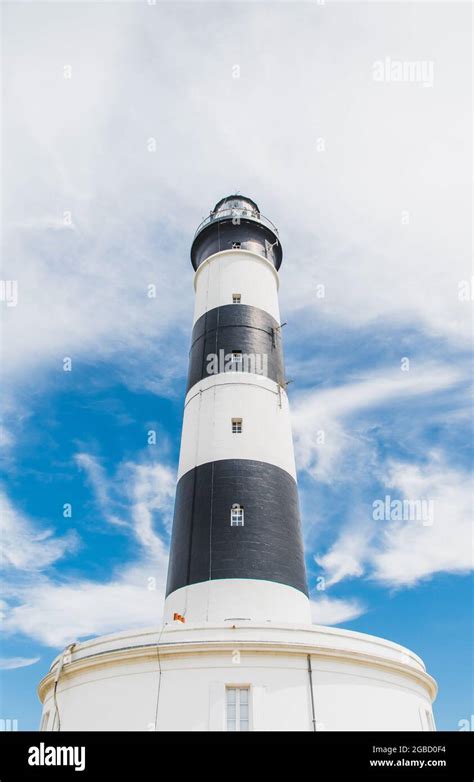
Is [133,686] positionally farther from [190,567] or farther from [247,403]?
[247,403]

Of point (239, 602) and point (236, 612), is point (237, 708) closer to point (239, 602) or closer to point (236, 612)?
point (236, 612)

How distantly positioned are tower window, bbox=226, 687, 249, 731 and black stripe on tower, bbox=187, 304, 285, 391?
944 centimetres

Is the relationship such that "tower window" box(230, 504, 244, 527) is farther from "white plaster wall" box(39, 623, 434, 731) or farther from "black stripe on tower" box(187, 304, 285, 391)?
"black stripe on tower" box(187, 304, 285, 391)

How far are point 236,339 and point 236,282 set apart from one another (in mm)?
2610

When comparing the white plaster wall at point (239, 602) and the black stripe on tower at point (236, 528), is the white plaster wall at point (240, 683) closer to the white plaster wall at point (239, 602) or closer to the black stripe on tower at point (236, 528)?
the white plaster wall at point (239, 602)

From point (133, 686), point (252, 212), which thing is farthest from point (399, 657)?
point (252, 212)

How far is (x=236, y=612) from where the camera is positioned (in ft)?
43.6

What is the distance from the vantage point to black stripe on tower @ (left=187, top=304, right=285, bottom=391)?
59.6 feet

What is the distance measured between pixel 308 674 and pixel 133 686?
11.4 feet

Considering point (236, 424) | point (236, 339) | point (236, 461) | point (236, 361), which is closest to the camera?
point (236, 461)

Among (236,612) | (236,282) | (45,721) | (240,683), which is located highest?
(236,282)

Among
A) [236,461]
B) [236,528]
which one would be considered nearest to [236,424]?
[236,461]

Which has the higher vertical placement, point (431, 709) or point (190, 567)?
point (190, 567)
